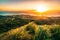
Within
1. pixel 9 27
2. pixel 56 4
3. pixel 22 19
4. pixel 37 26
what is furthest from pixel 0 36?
pixel 56 4

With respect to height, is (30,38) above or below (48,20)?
below

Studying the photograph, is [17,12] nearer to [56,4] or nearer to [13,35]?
[13,35]

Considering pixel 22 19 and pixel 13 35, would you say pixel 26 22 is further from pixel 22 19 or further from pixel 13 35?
pixel 13 35

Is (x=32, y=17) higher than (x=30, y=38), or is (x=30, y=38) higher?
(x=32, y=17)

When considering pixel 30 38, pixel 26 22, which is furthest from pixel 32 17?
pixel 30 38

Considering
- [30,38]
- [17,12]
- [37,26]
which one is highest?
[17,12]
